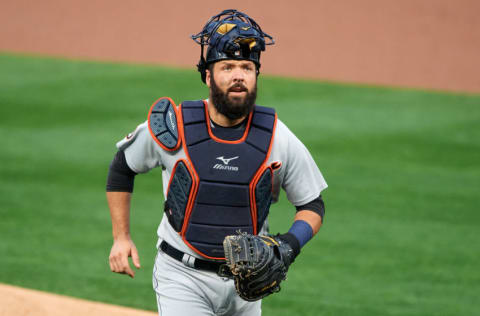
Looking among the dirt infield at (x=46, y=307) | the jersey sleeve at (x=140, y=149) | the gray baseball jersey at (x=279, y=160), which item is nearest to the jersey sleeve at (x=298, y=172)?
the gray baseball jersey at (x=279, y=160)

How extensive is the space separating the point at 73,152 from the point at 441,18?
1076cm

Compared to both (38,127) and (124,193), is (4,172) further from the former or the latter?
(124,193)

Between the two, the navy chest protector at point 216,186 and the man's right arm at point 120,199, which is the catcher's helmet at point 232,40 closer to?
the navy chest protector at point 216,186

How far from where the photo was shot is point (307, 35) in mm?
19203

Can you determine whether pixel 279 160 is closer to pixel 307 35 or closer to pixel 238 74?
pixel 238 74

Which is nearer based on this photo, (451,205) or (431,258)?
(431,258)

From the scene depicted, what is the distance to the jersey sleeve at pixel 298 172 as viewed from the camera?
3.81 meters

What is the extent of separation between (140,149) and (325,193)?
5964 millimetres

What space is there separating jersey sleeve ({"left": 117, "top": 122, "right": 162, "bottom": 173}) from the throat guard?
7.0 inches

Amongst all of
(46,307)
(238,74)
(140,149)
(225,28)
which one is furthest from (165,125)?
(46,307)

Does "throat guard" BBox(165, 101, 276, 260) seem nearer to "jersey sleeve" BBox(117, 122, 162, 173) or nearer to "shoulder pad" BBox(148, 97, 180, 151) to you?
"shoulder pad" BBox(148, 97, 180, 151)

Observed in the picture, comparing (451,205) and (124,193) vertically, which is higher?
(124,193)

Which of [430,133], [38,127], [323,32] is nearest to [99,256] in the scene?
[38,127]

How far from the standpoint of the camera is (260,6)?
2006cm
